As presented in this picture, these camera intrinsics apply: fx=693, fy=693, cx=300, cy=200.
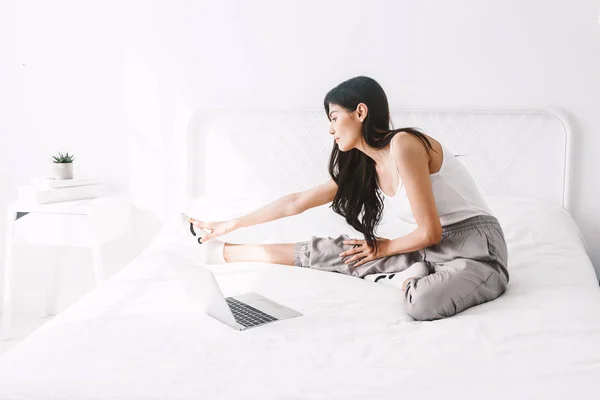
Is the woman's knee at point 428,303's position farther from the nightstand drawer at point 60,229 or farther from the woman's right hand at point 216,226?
the nightstand drawer at point 60,229

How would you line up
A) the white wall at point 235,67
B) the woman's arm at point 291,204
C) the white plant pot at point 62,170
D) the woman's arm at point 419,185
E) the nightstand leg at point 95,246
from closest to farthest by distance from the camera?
the woman's arm at point 419,185, the woman's arm at point 291,204, the white wall at point 235,67, the nightstand leg at point 95,246, the white plant pot at point 62,170

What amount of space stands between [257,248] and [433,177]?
0.62 meters

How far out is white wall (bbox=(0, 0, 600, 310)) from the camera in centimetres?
255

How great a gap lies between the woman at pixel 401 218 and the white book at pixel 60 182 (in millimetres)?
818

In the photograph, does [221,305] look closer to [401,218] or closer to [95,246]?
[401,218]

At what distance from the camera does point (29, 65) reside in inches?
117

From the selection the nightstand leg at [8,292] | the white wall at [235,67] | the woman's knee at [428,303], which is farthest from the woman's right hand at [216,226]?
the nightstand leg at [8,292]

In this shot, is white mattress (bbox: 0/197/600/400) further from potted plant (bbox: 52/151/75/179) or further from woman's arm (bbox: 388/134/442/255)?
potted plant (bbox: 52/151/75/179)

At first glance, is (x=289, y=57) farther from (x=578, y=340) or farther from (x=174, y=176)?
(x=578, y=340)

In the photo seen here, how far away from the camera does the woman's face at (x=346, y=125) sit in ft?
6.46

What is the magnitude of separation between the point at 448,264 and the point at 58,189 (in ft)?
5.40

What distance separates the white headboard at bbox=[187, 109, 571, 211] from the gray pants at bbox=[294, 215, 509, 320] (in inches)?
20.9

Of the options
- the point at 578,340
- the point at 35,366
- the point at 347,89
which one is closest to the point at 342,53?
the point at 347,89

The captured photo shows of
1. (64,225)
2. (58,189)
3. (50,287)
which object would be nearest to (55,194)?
(58,189)
